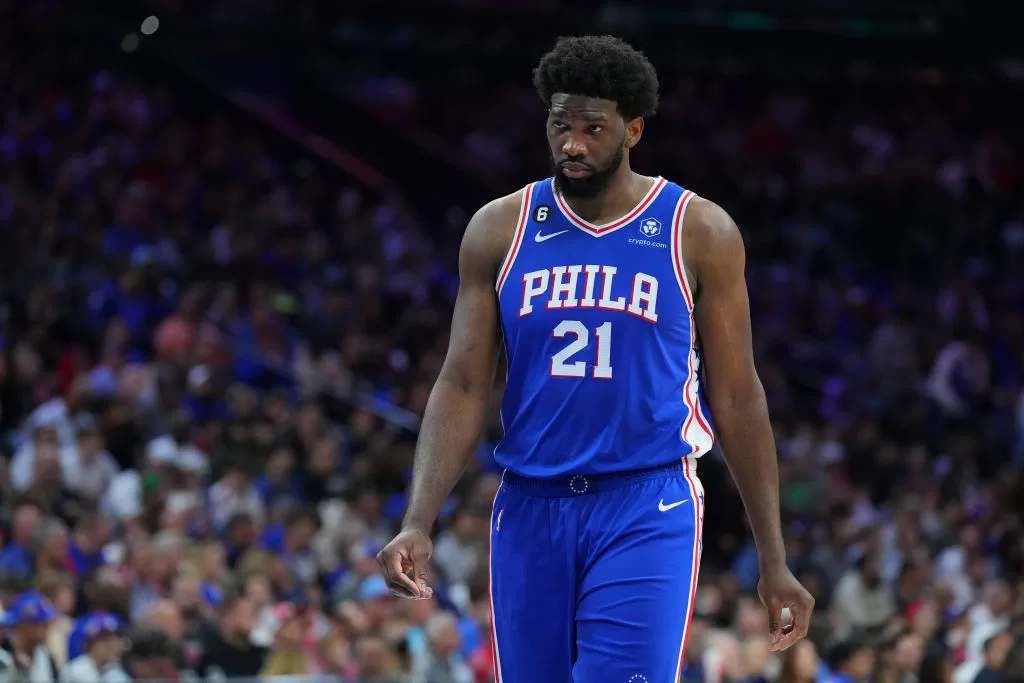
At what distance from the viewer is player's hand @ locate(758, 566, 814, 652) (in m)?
4.24

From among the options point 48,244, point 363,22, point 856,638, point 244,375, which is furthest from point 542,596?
point 363,22

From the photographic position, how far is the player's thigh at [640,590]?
4066 mm

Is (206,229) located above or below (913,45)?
below

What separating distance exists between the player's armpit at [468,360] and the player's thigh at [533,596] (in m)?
0.26

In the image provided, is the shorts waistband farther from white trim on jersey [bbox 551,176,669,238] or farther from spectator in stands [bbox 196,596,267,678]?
spectator in stands [bbox 196,596,267,678]

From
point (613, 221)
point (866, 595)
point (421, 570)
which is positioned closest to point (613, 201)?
point (613, 221)

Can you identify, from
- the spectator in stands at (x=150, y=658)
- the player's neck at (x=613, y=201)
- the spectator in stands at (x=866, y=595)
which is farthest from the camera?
the spectator in stands at (x=866, y=595)

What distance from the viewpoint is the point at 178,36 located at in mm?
20094

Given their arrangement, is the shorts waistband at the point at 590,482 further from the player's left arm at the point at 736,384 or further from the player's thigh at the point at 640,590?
the player's left arm at the point at 736,384

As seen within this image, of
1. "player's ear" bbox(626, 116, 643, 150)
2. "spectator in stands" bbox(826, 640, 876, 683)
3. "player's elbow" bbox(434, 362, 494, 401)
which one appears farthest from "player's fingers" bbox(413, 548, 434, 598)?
"spectator in stands" bbox(826, 640, 876, 683)

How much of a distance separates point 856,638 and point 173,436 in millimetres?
5040

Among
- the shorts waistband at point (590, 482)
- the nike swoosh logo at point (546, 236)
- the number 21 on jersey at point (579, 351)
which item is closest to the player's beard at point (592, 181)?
the nike swoosh logo at point (546, 236)

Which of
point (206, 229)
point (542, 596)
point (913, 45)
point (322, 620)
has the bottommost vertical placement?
point (322, 620)

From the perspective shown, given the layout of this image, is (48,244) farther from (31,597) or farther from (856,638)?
(856,638)
